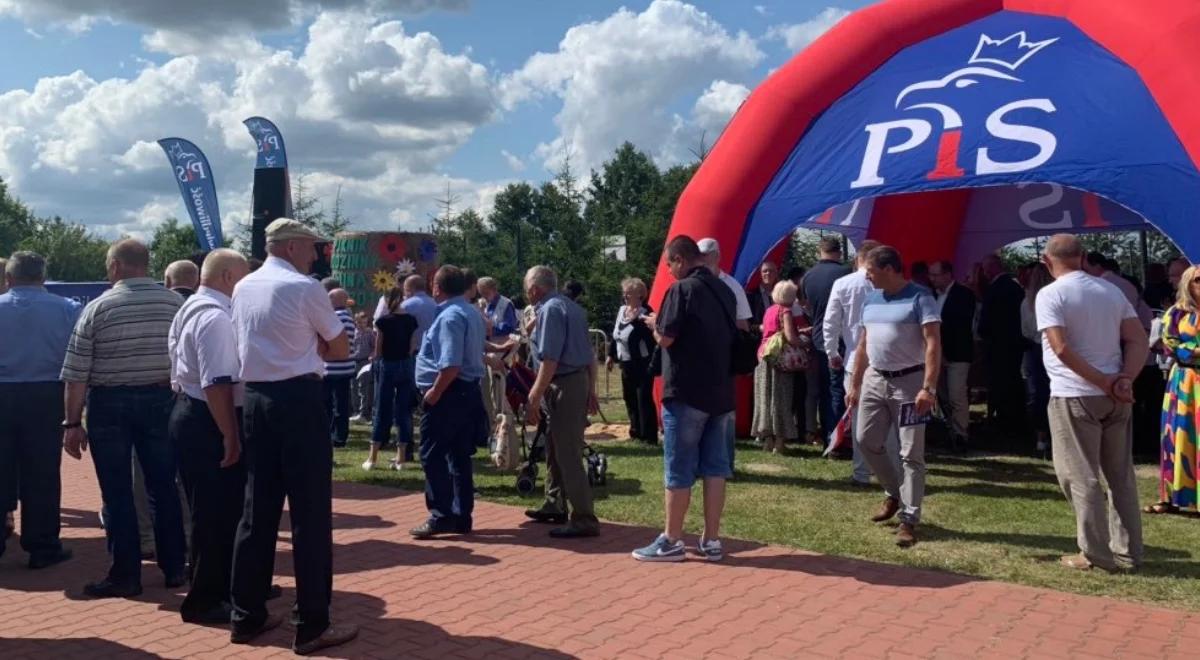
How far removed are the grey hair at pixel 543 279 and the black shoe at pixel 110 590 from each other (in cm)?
301

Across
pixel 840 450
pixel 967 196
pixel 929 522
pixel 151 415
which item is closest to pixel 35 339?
pixel 151 415

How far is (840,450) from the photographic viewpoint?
976 centimetres

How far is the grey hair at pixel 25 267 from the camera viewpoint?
6211mm

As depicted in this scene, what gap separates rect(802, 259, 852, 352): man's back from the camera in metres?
9.73

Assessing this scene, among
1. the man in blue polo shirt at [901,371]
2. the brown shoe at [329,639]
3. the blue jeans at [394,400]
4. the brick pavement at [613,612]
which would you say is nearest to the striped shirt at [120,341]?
the brick pavement at [613,612]

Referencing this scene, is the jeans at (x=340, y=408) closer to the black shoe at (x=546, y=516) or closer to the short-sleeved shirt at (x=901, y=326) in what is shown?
the black shoe at (x=546, y=516)

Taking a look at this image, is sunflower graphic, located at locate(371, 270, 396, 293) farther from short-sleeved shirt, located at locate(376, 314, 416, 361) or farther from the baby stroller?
the baby stroller

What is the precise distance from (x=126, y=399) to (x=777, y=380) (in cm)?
616

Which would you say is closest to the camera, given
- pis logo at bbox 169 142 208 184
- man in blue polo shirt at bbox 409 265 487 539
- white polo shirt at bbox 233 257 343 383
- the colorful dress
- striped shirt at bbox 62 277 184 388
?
white polo shirt at bbox 233 257 343 383

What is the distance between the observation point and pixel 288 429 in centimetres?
452

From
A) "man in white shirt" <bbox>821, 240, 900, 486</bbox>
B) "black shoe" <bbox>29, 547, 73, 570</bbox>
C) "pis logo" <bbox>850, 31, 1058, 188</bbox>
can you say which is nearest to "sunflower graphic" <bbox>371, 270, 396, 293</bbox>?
"pis logo" <bbox>850, 31, 1058, 188</bbox>

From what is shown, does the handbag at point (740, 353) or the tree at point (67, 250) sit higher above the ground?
the tree at point (67, 250)

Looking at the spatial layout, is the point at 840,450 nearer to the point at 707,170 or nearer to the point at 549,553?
the point at 707,170

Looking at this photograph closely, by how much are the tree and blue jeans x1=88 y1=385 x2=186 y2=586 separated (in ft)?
216
